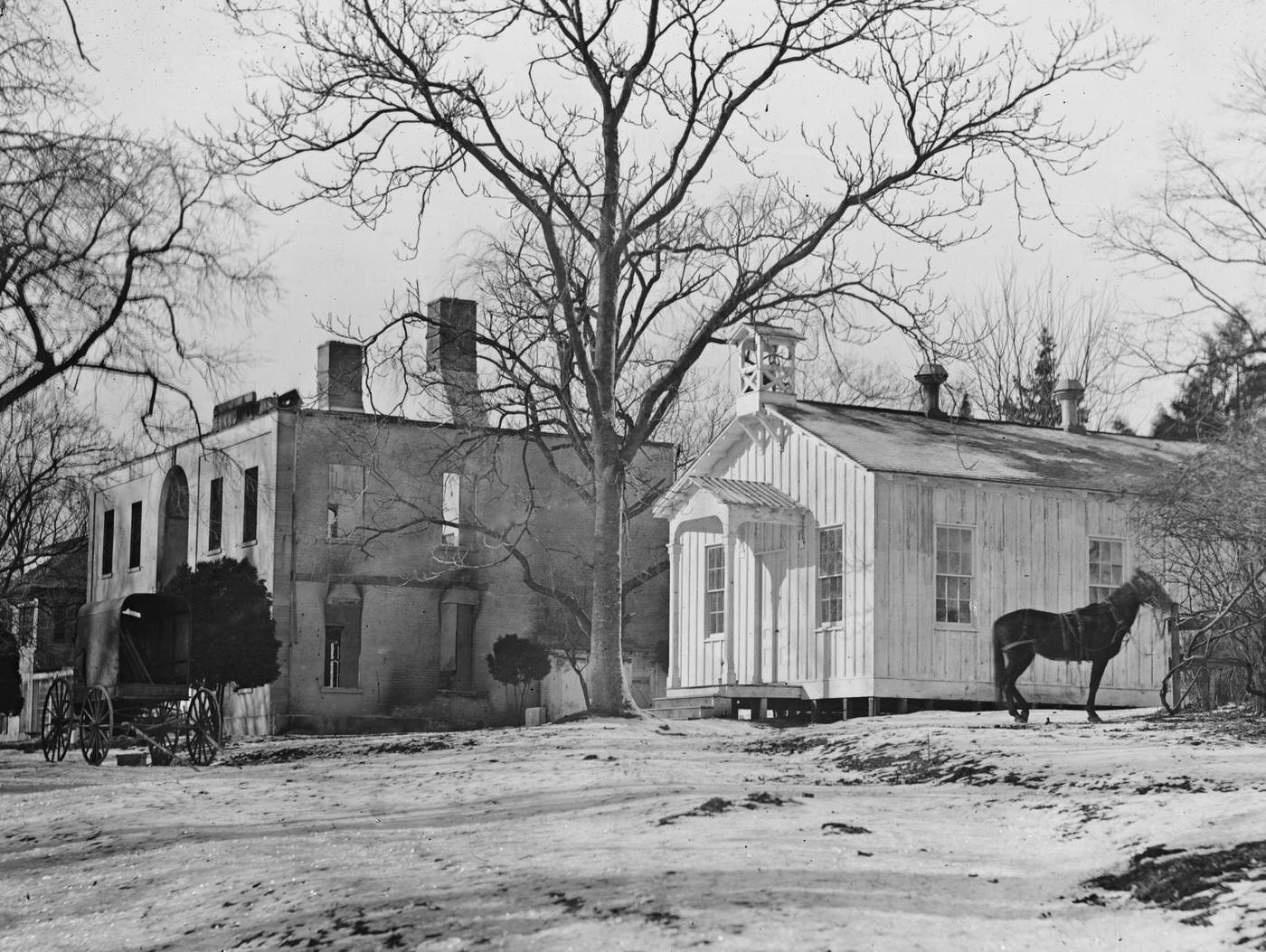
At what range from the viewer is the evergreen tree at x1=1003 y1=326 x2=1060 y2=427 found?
49406 mm

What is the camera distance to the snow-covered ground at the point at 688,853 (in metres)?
8.07

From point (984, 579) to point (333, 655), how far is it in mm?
18559

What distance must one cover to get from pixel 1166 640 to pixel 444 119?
46.2ft

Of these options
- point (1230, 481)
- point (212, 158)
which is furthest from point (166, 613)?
point (1230, 481)

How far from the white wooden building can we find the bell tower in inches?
1.3

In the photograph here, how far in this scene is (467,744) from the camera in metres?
21.1

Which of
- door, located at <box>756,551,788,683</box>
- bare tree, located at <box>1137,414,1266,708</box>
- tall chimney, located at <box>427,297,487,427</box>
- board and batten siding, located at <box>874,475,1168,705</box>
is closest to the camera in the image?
bare tree, located at <box>1137,414,1266,708</box>

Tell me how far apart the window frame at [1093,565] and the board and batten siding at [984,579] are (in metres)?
0.04

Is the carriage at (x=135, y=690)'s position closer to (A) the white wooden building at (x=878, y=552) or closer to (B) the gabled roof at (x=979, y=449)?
(A) the white wooden building at (x=878, y=552)

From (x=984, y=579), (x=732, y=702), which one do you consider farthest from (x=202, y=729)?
(x=984, y=579)

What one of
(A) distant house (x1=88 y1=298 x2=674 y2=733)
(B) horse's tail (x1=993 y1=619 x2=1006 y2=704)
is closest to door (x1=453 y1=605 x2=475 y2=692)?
(A) distant house (x1=88 y1=298 x2=674 y2=733)

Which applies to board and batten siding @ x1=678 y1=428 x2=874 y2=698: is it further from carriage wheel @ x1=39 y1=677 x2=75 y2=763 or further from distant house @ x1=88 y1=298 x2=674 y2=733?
carriage wheel @ x1=39 y1=677 x2=75 y2=763

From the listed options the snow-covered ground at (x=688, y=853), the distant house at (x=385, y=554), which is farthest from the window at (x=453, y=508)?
the snow-covered ground at (x=688, y=853)

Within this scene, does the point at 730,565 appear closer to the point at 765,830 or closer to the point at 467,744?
the point at 467,744
